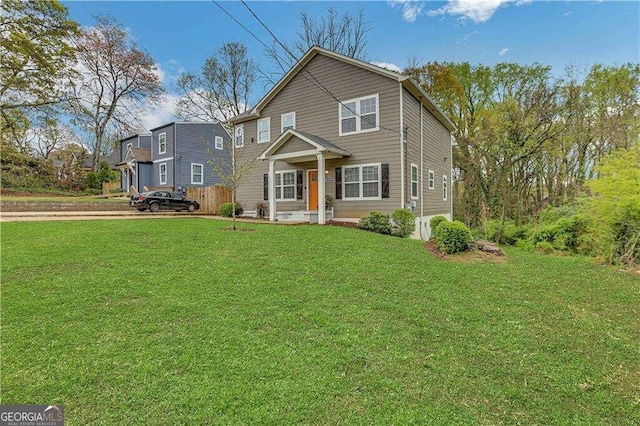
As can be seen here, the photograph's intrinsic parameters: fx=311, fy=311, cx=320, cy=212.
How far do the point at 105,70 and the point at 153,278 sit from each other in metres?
29.4

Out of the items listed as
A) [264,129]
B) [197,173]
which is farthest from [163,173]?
[264,129]

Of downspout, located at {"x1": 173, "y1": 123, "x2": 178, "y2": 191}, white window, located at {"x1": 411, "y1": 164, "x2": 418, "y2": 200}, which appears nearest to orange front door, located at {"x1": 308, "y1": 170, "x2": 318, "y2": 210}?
white window, located at {"x1": 411, "y1": 164, "x2": 418, "y2": 200}

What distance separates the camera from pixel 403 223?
11.6 m

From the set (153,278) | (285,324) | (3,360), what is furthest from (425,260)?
(3,360)

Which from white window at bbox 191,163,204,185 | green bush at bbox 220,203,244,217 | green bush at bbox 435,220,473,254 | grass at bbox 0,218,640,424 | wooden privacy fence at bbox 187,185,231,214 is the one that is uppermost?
white window at bbox 191,163,204,185

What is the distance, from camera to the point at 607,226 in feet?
25.0

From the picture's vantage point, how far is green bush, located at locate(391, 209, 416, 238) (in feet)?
37.8

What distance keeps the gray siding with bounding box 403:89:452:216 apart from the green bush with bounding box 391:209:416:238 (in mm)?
1140

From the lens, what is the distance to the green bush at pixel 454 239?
8141mm

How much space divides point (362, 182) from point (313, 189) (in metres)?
2.53

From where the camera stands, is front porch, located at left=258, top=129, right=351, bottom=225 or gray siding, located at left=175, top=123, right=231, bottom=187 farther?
gray siding, located at left=175, top=123, right=231, bottom=187

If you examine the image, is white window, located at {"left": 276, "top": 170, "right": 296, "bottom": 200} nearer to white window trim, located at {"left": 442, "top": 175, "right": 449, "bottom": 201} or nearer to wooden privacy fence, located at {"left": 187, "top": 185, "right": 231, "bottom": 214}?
wooden privacy fence, located at {"left": 187, "top": 185, "right": 231, "bottom": 214}

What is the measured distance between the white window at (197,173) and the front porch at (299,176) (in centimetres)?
1248

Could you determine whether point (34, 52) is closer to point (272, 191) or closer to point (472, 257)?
point (272, 191)
